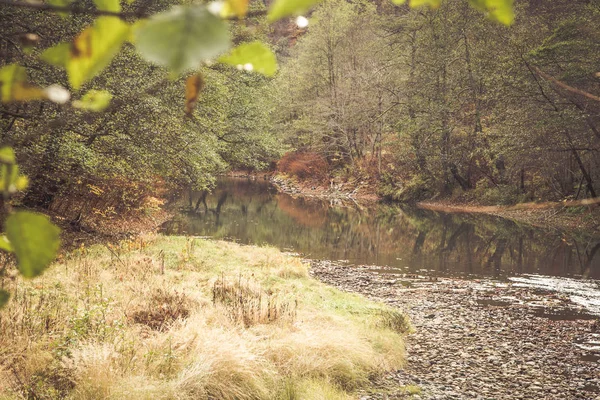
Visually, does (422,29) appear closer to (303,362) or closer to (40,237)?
(303,362)

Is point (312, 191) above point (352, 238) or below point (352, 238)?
above

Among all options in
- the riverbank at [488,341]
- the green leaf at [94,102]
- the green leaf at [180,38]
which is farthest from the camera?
the riverbank at [488,341]

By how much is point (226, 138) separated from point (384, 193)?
14.3 m

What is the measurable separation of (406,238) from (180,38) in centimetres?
1813

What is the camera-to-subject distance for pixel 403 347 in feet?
23.8

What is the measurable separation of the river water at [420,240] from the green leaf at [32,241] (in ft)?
36.5

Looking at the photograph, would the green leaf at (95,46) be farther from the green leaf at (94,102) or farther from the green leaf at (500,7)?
the green leaf at (500,7)

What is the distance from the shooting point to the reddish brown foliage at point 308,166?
132 feet

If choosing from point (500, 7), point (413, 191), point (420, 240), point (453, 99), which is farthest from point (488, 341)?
point (413, 191)

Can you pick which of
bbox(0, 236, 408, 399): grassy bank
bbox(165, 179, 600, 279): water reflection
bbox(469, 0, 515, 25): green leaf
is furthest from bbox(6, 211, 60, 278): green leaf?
bbox(165, 179, 600, 279): water reflection

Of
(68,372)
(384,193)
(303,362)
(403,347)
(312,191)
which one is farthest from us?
(312,191)

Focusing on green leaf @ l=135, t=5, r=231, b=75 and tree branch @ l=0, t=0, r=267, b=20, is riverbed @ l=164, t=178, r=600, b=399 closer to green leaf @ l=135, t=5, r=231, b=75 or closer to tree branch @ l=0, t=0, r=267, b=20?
tree branch @ l=0, t=0, r=267, b=20

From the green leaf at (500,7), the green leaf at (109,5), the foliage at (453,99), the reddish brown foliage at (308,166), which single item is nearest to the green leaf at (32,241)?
the green leaf at (109,5)

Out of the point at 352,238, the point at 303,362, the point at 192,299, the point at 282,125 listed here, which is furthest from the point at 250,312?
the point at 282,125
